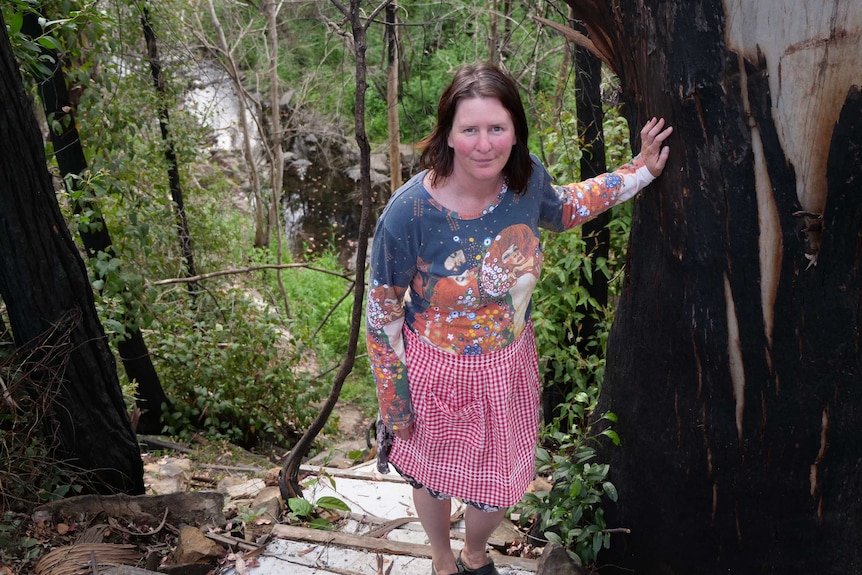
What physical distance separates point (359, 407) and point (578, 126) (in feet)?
16.5

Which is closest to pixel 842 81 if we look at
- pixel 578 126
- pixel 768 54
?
pixel 768 54

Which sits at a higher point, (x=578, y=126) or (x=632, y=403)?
(x=578, y=126)

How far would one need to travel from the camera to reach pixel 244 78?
16141mm

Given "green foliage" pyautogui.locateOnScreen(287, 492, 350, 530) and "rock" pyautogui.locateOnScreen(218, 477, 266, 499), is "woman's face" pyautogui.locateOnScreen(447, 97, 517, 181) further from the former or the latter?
"rock" pyautogui.locateOnScreen(218, 477, 266, 499)

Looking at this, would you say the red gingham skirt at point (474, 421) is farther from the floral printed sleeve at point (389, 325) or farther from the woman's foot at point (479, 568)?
the woman's foot at point (479, 568)

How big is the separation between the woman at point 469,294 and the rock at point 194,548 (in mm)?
749

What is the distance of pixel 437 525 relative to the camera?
7.76 ft

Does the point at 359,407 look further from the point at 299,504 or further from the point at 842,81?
the point at 842,81

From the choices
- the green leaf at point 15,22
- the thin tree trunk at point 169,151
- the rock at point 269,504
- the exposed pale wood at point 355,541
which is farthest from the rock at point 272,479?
the thin tree trunk at point 169,151

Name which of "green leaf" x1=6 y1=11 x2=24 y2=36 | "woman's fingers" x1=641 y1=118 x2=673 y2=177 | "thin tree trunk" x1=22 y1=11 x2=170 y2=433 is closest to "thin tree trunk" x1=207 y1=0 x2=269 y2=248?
"thin tree trunk" x1=22 y1=11 x2=170 y2=433

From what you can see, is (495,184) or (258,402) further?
(258,402)

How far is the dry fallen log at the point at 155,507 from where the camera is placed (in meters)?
2.77

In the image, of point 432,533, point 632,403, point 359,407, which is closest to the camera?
point 632,403

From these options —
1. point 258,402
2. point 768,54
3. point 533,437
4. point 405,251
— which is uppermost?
point 768,54
